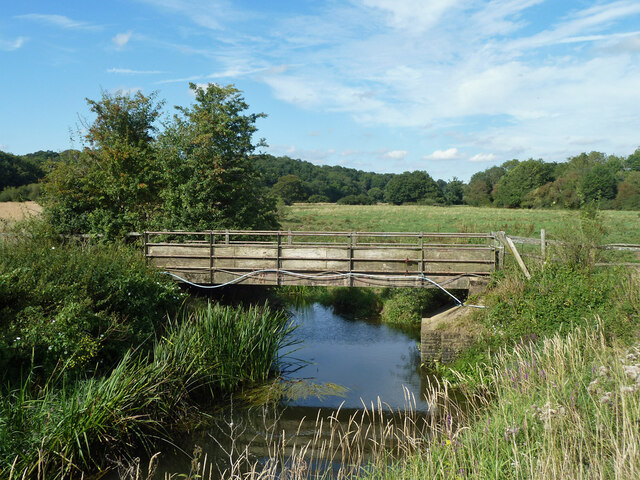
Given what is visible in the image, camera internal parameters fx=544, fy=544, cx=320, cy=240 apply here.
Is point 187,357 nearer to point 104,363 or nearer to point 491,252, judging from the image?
point 104,363

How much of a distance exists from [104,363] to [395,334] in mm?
9718

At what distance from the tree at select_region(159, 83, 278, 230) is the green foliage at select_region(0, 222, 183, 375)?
259 inches

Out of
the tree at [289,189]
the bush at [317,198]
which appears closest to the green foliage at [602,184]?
the tree at [289,189]

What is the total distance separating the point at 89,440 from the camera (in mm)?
7336

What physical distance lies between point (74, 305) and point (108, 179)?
10.6 meters

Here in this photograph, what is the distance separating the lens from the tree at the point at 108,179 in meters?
18.6

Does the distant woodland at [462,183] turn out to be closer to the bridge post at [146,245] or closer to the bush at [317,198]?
the bush at [317,198]

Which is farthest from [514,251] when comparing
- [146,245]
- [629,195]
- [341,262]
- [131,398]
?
[629,195]

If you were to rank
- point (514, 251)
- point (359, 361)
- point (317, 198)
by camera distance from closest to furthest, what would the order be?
point (514, 251) < point (359, 361) < point (317, 198)

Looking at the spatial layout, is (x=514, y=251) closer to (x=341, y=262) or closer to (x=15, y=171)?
(x=341, y=262)

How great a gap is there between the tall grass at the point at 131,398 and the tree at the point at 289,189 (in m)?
61.7

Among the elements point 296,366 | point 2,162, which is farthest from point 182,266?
point 2,162

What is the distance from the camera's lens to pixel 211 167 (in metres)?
20.0

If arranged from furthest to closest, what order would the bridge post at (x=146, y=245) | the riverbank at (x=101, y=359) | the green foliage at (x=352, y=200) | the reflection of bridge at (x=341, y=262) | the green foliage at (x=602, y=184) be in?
the green foliage at (x=352, y=200) < the green foliage at (x=602, y=184) < the bridge post at (x=146, y=245) < the reflection of bridge at (x=341, y=262) < the riverbank at (x=101, y=359)
